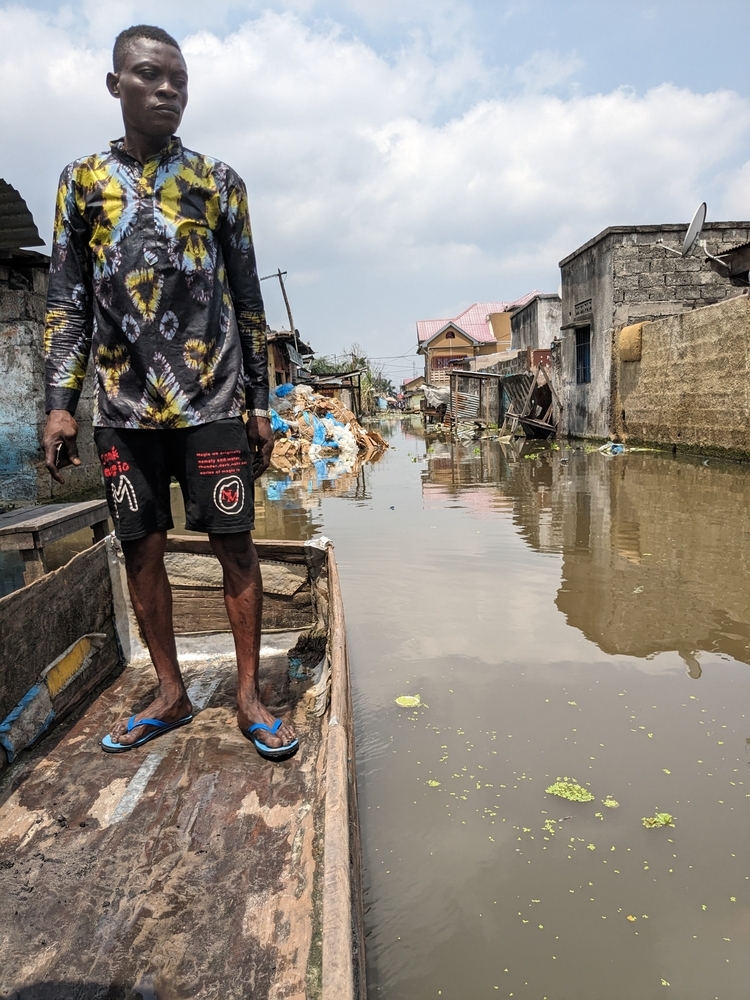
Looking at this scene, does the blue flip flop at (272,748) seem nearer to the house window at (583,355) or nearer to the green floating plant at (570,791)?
the green floating plant at (570,791)

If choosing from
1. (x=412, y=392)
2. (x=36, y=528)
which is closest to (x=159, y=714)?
(x=36, y=528)

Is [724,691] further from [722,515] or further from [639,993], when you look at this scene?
[722,515]

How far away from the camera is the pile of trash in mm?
14883

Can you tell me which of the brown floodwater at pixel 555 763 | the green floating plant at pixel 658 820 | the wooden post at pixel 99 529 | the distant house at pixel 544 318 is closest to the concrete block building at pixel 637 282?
the distant house at pixel 544 318

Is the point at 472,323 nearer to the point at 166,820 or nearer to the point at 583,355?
the point at 583,355

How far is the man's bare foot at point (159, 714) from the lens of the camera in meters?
1.99

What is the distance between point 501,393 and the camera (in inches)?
951

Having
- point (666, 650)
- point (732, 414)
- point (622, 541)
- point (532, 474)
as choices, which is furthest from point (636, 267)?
point (666, 650)

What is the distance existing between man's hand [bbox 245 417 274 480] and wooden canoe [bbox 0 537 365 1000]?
598 mm

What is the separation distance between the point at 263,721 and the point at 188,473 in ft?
2.49

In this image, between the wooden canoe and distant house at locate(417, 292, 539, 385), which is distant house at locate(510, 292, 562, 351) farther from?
the wooden canoe

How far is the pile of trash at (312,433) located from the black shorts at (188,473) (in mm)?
11110

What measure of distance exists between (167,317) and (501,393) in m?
23.1

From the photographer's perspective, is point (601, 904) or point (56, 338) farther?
point (56, 338)
